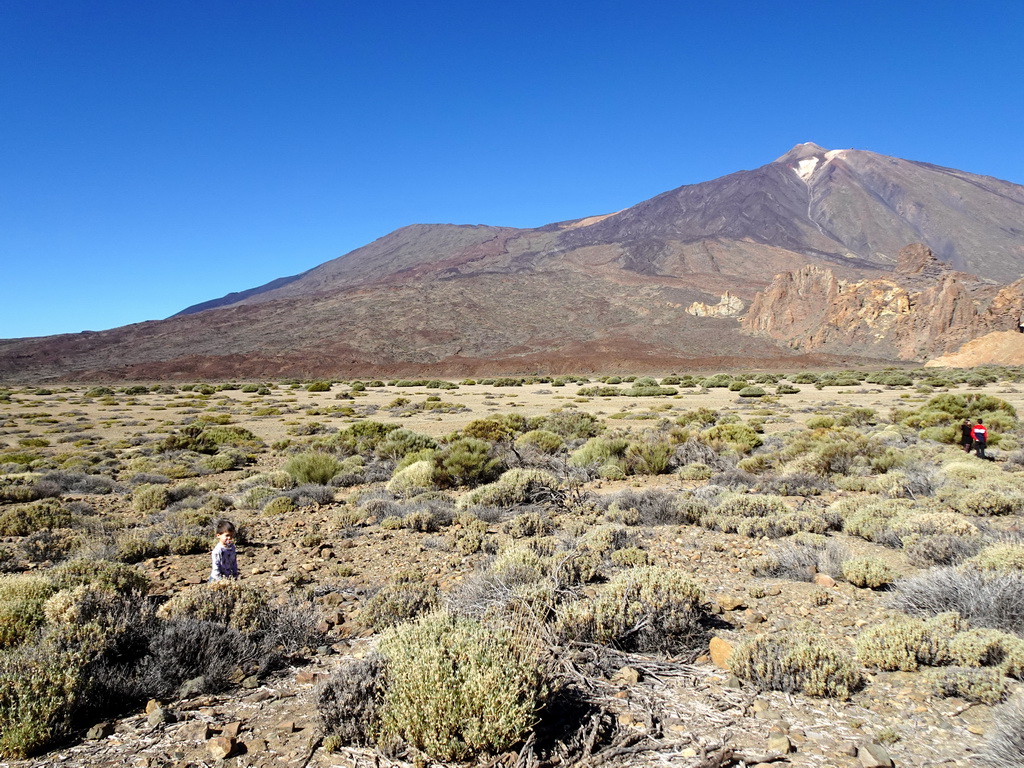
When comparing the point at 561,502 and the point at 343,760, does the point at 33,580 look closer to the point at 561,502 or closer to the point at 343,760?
the point at 343,760

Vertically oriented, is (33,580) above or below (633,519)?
above

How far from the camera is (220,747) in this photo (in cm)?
280

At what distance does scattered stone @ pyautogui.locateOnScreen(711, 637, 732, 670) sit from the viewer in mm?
3588

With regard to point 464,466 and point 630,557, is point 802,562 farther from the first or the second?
point 464,466

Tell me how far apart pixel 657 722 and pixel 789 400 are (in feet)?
91.7

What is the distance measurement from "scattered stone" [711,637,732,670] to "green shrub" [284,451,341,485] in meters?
8.52

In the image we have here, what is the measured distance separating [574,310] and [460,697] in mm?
91487

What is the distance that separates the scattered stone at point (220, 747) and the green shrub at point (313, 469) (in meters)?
8.14

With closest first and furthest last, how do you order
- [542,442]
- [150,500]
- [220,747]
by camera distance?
[220,747] < [150,500] < [542,442]

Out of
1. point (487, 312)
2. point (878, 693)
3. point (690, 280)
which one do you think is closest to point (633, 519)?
point (878, 693)

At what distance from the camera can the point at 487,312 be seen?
305 ft

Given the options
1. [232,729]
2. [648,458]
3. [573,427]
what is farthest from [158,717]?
[573,427]

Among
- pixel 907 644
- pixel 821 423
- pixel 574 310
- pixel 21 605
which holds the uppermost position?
pixel 574 310

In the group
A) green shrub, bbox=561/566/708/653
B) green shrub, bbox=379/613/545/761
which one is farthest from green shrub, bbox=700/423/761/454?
green shrub, bbox=379/613/545/761
